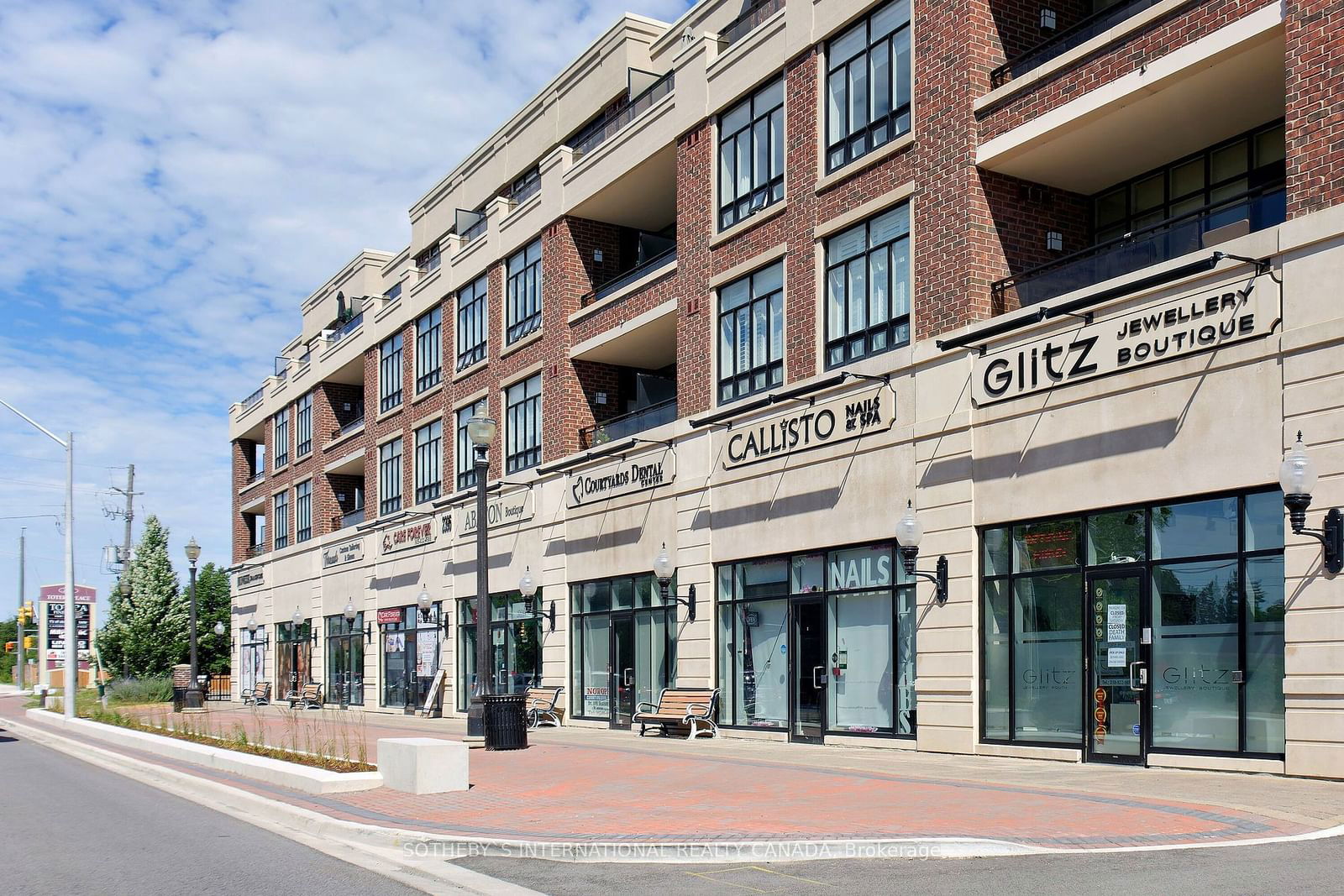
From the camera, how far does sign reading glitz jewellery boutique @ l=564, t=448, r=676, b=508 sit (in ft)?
89.9

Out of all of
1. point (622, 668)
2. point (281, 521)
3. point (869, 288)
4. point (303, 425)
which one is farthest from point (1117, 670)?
point (281, 521)

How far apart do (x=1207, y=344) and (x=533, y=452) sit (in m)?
20.7

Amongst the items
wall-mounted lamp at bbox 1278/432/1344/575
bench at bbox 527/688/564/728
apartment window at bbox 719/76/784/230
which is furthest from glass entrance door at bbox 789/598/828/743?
wall-mounted lamp at bbox 1278/432/1344/575

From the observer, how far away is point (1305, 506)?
14180mm

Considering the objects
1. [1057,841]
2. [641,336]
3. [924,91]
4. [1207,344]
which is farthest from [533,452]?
[1057,841]

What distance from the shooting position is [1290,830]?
10.6 meters

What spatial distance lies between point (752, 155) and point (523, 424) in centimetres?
1167

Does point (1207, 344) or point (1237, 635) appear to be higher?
point (1207, 344)

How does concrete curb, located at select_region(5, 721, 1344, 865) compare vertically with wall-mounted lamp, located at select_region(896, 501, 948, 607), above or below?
below

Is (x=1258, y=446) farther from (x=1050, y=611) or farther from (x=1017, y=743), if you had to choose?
(x=1017, y=743)

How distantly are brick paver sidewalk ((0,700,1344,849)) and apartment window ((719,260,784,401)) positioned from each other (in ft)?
26.9

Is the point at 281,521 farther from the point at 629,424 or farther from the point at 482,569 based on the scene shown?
the point at 482,569

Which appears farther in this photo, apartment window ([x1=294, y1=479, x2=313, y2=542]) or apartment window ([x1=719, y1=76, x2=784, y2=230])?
apartment window ([x1=294, y1=479, x2=313, y2=542])

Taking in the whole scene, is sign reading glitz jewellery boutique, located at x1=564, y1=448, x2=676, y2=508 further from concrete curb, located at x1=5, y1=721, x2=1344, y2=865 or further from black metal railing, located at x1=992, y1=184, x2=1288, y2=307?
concrete curb, located at x1=5, y1=721, x2=1344, y2=865
